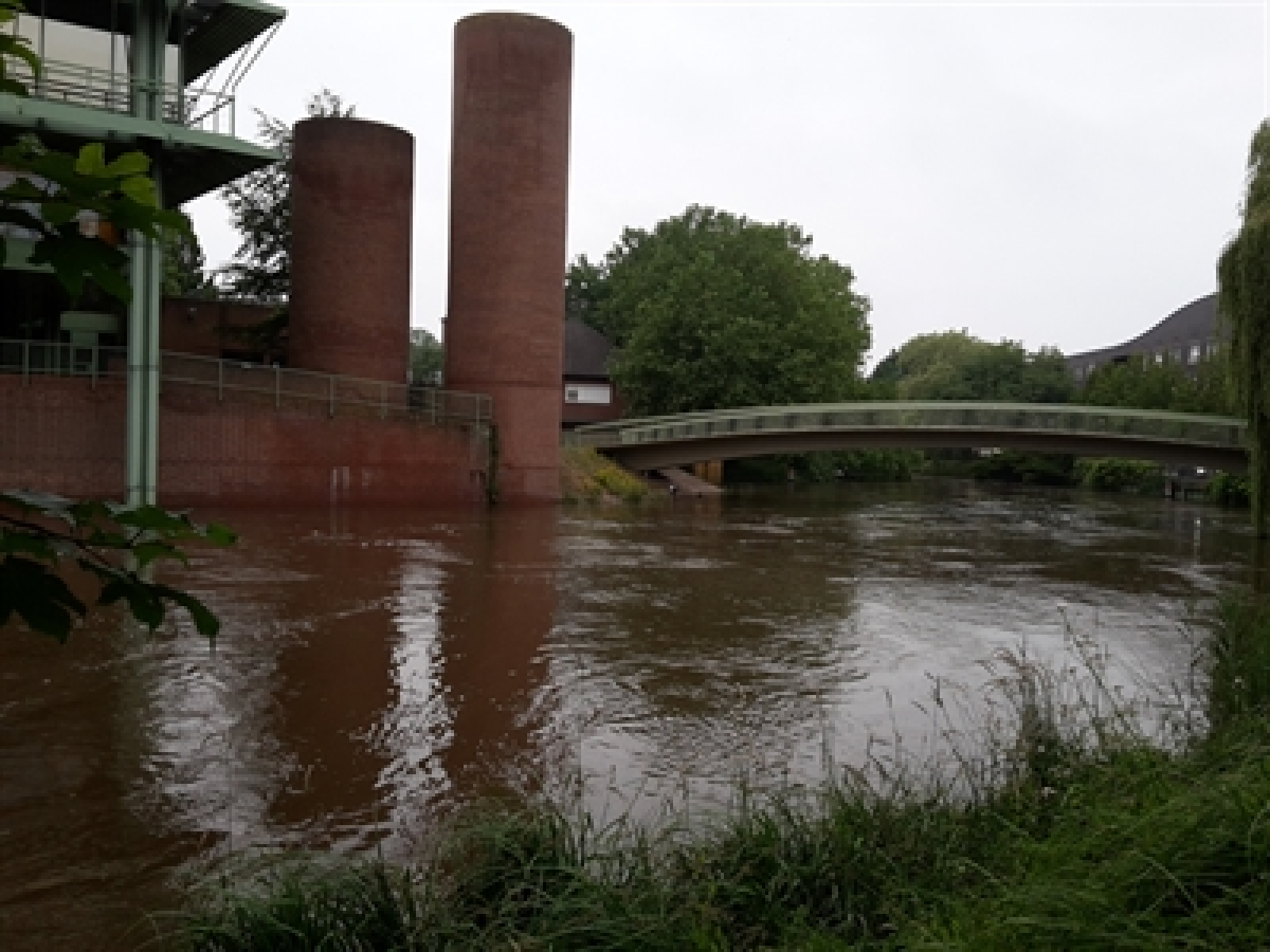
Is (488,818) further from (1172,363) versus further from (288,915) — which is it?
(1172,363)

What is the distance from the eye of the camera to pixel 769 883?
410 cm

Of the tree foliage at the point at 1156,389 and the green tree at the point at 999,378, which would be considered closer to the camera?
the tree foliage at the point at 1156,389

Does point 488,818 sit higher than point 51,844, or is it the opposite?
point 488,818

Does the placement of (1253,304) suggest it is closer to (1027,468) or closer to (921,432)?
(921,432)

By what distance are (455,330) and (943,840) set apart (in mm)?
26355

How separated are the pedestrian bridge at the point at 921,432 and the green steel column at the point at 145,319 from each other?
1778 centimetres

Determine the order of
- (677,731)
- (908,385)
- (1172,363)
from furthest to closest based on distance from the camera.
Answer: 1. (908,385)
2. (1172,363)
3. (677,731)

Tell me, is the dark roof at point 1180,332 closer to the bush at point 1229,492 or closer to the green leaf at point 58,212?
the bush at point 1229,492

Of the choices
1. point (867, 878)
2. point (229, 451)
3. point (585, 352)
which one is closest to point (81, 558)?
point (867, 878)

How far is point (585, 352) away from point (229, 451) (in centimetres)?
3143

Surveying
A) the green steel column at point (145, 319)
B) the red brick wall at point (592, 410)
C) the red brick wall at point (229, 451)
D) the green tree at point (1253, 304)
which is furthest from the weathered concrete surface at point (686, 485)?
the green steel column at point (145, 319)

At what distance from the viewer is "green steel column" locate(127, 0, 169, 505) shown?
19.5m

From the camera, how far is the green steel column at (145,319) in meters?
19.5

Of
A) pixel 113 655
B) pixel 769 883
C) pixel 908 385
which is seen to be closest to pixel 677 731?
pixel 769 883
